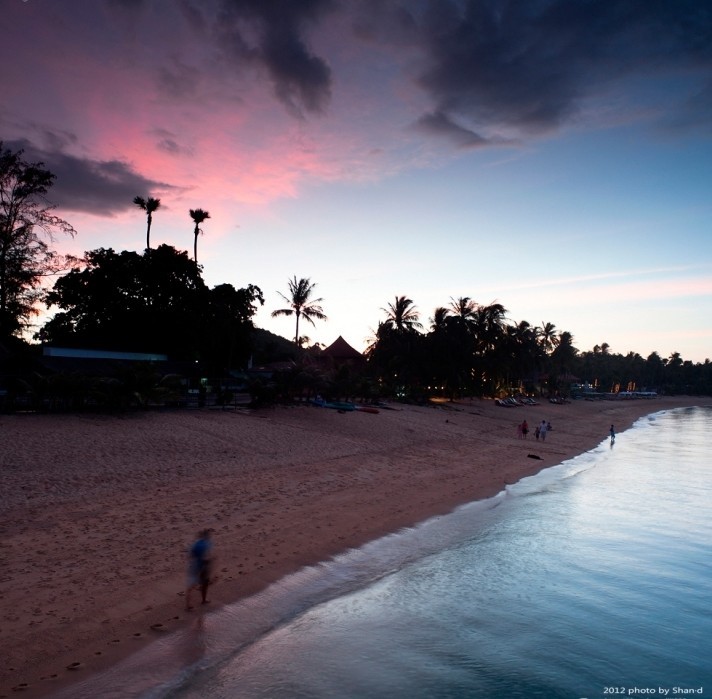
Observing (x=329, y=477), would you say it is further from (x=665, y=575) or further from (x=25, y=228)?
(x=25, y=228)

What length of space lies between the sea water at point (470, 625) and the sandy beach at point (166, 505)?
0.70 m

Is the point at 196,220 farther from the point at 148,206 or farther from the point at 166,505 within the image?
the point at 166,505

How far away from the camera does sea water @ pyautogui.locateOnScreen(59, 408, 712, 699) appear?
26.6ft

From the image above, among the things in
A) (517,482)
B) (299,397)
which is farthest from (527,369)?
(517,482)

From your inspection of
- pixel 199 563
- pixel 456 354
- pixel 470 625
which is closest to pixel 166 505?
pixel 199 563

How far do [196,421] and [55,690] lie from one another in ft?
Answer: 57.9

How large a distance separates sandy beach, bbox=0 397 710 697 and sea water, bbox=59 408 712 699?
705 millimetres

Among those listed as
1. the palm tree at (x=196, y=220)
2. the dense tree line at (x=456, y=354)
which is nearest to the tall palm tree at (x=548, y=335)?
the dense tree line at (x=456, y=354)

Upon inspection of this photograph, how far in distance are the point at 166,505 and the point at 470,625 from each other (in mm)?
7810

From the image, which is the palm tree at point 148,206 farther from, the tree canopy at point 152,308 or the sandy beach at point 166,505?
the sandy beach at point 166,505

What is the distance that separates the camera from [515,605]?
11234mm

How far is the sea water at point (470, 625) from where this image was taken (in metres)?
8.11

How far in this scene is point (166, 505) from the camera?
14141 mm

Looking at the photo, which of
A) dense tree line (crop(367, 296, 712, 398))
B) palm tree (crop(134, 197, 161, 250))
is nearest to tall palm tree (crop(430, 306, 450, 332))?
dense tree line (crop(367, 296, 712, 398))
